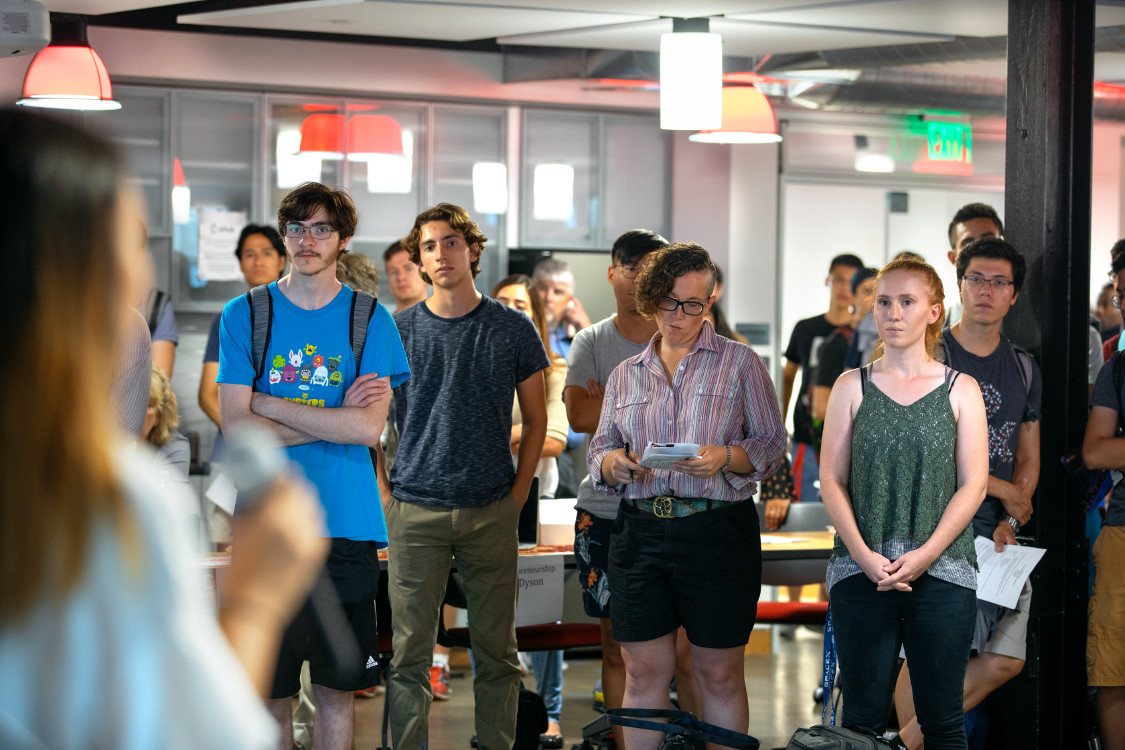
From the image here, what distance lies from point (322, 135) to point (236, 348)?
17.0ft

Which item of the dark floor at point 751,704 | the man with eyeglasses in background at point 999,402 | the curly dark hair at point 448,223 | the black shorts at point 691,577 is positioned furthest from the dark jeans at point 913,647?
the dark floor at point 751,704

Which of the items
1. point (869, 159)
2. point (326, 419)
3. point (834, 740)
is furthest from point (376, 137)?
point (834, 740)

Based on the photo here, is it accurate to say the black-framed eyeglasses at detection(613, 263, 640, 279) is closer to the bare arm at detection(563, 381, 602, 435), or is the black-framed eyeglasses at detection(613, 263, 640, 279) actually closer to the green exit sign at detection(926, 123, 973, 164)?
the bare arm at detection(563, 381, 602, 435)

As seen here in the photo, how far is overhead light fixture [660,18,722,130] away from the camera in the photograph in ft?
18.8

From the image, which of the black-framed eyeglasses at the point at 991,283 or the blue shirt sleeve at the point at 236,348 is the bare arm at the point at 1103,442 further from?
the blue shirt sleeve at the point at 236,348

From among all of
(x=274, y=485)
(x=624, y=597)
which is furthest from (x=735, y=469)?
(x=274, y=485)

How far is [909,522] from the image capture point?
3.61m

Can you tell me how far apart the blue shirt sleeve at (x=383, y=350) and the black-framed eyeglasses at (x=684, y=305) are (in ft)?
2.40

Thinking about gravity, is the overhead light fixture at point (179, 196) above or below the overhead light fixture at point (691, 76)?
below

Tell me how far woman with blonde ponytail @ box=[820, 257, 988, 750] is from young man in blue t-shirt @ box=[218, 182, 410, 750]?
1.21 meters

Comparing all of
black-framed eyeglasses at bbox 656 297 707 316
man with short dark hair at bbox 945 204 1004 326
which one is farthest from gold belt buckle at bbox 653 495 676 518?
man with short dark hair at bbox 945 204 1004 326

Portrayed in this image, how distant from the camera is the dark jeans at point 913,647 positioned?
11.7 feet

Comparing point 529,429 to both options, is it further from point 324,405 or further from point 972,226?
point 972,226

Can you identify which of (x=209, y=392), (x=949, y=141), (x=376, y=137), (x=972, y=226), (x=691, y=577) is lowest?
(x=691, y=577)
